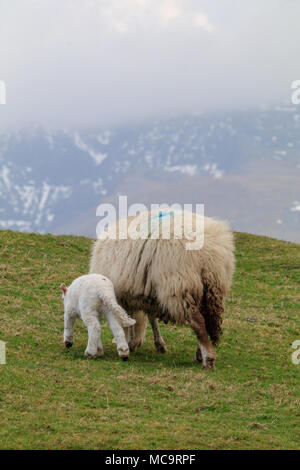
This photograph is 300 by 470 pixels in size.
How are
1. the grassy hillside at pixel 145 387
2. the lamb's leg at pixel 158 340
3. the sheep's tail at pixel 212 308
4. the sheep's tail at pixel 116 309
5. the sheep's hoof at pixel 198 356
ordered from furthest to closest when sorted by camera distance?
the lamb's leg at pixel 158 340, the sheep's hoof at pixel 198 356, the sheep's tail at pixel 212 308, the sheep's tail at pixel 116 309, the grassy hillside at pixel 145 387

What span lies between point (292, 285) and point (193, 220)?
35.0 feet

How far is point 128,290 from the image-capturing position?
1205cm

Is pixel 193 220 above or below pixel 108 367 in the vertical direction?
above

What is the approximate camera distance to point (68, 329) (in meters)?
12.2

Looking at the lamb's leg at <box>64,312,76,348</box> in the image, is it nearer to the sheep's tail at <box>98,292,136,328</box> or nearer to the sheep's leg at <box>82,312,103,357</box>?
the sheep's leg at <box>82,312,103,357</box>

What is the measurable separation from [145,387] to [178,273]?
2.38m

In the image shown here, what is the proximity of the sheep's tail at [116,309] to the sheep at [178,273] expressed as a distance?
0.59 m

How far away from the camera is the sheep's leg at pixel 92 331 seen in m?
11.5

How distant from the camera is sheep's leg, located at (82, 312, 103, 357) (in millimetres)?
11484

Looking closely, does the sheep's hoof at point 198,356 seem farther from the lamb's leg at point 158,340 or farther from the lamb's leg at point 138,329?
the lamb's leg at point 138,329

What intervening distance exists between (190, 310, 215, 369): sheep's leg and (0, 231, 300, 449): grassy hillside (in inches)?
9.6

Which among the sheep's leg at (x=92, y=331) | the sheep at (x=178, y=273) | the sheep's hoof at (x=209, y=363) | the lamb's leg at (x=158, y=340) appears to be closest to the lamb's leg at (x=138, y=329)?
the lamb's leg at (x=158, y=340)
